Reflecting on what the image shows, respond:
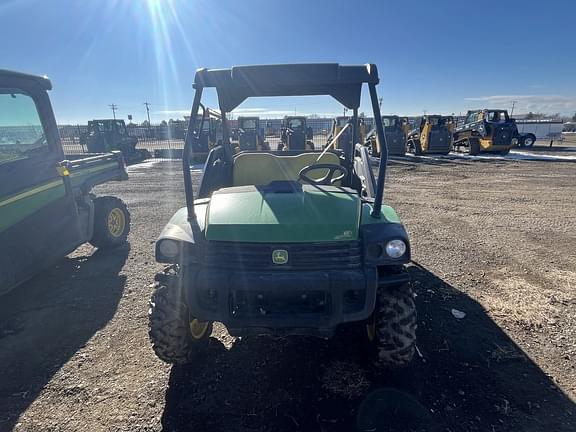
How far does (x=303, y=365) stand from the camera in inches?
103

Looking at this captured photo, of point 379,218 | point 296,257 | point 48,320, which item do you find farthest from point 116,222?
point 379,218

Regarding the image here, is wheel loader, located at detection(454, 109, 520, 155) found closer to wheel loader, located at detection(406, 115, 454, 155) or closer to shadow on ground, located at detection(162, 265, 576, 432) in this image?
wheel loader, located at detection(406, 115, 454, 155)

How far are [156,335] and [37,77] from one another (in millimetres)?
3237

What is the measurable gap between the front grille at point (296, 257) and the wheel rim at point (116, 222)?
3.55 m

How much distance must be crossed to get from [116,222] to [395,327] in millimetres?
4497

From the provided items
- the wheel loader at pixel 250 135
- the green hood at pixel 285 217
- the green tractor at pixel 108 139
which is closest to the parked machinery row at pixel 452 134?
the wheel loader at pixel 250 135

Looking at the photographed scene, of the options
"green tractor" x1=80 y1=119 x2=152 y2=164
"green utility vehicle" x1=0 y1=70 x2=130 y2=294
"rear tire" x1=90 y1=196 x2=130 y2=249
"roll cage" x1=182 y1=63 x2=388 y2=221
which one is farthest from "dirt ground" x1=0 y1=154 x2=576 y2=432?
"green tractor" x1=80 y1=119 x2=152 y2=164

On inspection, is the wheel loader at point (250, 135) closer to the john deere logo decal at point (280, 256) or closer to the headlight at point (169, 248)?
the headlight at point (169, 248)

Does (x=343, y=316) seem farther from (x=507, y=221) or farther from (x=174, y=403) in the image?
(x=507, y=221)

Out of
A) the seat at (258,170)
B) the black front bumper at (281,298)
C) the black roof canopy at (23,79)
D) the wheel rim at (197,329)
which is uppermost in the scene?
the black roof canopy at (23,79)

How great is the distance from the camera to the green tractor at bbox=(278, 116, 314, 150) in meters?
15.4

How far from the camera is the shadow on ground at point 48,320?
2506 millimetres

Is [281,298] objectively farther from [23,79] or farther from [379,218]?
→ [23,79]

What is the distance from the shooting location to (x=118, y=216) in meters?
5.25
